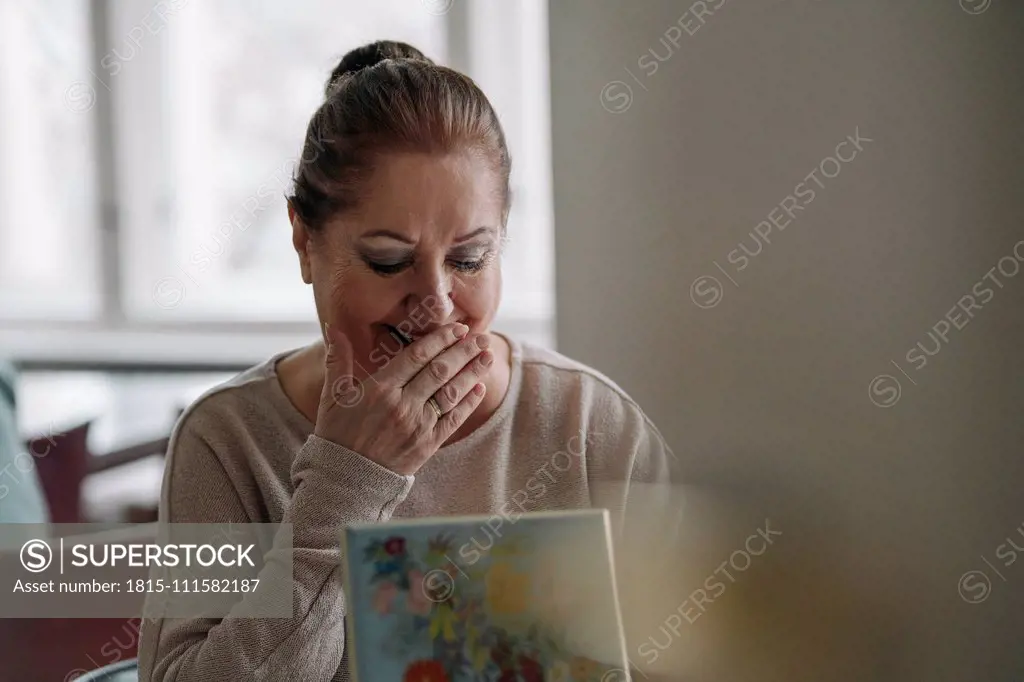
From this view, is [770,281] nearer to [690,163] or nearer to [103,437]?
[690,163]

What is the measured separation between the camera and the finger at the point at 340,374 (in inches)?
36.5

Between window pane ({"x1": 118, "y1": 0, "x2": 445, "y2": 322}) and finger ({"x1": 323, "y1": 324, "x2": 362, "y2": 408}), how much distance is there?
4.73 ft

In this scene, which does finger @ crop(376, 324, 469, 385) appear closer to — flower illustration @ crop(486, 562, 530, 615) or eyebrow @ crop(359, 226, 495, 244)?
eyebrow @ crop(359, 226, 495, 244)

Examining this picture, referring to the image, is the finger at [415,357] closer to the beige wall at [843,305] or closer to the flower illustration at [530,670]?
the flower illustration at [530,670]

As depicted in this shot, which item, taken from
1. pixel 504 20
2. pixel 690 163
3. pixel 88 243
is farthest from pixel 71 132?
pixel 690 163

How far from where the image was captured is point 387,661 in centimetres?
70

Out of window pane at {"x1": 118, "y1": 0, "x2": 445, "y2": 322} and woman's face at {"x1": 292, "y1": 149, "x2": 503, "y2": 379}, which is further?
window pane at {"x1": 118, "y1": 0, "x2": 445, "y2": 322}

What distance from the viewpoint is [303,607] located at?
2.84ft

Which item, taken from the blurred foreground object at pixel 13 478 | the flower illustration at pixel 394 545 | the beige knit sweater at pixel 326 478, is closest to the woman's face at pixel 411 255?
the beige knit sweater at pixel 326 478

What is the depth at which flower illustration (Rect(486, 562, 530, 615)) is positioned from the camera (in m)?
0.71

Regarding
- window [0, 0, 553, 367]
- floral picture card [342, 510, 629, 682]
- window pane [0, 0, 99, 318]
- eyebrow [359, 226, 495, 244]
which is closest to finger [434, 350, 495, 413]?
eyebrow [359, 226, 495, 244]

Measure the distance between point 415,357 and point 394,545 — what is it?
10.7 inches

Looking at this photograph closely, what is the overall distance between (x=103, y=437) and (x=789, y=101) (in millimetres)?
1853

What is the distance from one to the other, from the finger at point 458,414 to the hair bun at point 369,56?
36 centimetres
